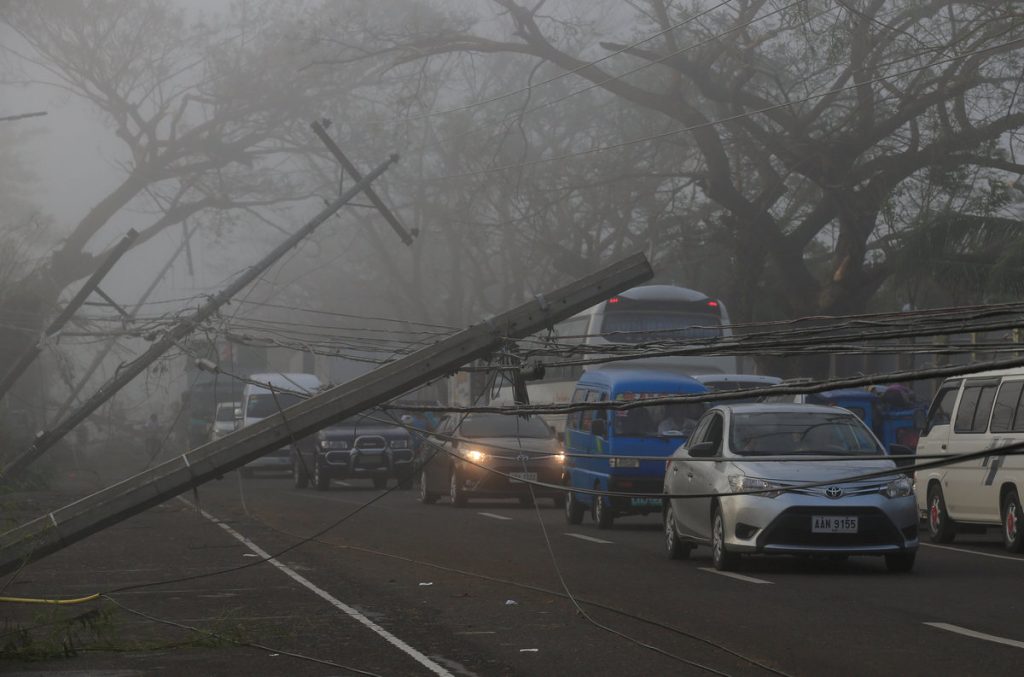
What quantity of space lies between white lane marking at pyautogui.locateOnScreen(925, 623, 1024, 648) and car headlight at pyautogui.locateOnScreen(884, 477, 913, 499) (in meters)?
3.70

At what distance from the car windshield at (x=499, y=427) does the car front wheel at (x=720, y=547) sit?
1220 cm

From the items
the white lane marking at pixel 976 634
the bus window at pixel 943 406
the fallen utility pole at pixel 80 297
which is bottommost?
the white lane marking at pixel 976 634

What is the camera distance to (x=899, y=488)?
49.6 feet

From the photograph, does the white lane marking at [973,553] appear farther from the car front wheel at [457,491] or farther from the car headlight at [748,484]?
the car front wheel at [457,491]

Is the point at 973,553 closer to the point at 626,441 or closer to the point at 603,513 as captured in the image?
the point at 603,513

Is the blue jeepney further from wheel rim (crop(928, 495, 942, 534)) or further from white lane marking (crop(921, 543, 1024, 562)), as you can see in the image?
white lane marking (crop(921, 543, 1024, 562))

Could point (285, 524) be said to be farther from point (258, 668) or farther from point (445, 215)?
point (445, 215)

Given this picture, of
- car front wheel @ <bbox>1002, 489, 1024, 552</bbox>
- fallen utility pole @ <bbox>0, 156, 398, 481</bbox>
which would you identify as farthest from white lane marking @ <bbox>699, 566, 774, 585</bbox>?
fallen utility pole @ <bbox>0, 156, 398, 481</bbox>

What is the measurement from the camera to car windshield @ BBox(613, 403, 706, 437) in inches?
898

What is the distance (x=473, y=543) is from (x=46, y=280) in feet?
90.5

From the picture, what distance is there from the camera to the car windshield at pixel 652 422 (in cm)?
2280

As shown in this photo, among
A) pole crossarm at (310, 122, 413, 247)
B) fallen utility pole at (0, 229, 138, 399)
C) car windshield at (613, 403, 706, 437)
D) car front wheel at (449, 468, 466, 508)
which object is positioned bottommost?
car front wheel at (449, 468, 466, 508)

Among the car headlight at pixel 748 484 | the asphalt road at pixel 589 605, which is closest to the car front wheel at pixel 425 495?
the asphalt road at pixel 589 605

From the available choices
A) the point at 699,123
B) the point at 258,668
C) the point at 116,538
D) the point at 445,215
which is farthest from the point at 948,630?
the point at 445,215
